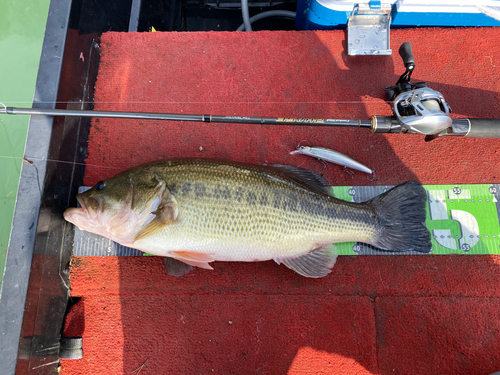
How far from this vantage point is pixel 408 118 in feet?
6.36

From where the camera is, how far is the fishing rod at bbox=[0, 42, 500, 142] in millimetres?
1912

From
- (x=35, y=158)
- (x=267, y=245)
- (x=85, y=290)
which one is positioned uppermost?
(x=35, y=158)

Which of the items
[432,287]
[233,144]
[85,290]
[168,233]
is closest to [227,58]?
[233,144]

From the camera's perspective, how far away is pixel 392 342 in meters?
2.30

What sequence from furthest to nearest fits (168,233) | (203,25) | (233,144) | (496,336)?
(203,25) < (233,144) < (496,336) < (168,233)

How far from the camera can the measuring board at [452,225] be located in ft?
7.72

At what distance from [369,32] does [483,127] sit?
1261mm

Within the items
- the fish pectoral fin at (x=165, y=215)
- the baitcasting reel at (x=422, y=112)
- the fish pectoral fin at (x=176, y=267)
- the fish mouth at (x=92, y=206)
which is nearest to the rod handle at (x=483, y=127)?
the baitcasting reel at (x=422, y=112)

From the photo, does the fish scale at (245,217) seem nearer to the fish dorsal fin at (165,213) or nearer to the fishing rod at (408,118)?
the fish dorsal fin at (165,213)

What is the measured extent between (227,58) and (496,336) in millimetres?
3308

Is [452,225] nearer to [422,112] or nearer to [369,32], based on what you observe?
[422,112]

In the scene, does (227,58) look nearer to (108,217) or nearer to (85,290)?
(108,217)

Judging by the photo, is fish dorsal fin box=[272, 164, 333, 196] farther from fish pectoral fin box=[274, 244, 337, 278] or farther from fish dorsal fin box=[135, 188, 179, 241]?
fish dorsal fin box=[135, 188, 179, 241]

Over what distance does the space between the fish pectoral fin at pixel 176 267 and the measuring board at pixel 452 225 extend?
324mm
